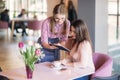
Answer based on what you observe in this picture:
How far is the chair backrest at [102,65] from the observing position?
351 centimetres

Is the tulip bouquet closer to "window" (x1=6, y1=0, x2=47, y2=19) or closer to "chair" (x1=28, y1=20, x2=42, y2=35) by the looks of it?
"chair" (x1=28, y1=20, x2=42, y2=35)

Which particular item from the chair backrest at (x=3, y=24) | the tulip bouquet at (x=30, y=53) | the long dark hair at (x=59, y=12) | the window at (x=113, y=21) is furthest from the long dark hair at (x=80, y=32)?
the chair backrest at (x=3, y=24)

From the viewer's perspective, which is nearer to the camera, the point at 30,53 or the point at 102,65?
the point at 30,53

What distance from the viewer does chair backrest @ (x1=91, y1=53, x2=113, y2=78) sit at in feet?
11.5

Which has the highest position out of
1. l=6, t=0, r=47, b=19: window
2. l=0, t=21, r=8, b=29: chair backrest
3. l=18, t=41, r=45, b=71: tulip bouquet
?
l=6, t=0, r=47, b=19: window

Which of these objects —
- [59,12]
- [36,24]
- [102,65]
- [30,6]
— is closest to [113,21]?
[59,12]

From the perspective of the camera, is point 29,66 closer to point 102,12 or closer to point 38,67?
point 38,67

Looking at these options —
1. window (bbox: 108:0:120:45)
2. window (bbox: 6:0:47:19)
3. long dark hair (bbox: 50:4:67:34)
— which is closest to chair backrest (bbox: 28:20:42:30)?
window (bbox: 6:0:47:19)

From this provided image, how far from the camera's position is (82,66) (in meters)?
3.47

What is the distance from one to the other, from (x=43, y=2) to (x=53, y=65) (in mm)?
11700

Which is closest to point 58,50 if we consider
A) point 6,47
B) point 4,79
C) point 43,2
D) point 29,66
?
point 29,66

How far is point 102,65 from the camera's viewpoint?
3.69 meters

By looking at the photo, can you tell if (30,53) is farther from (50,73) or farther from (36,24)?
(36,24)

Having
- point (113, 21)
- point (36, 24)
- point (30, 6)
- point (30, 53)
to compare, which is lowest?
point (30, 53)
